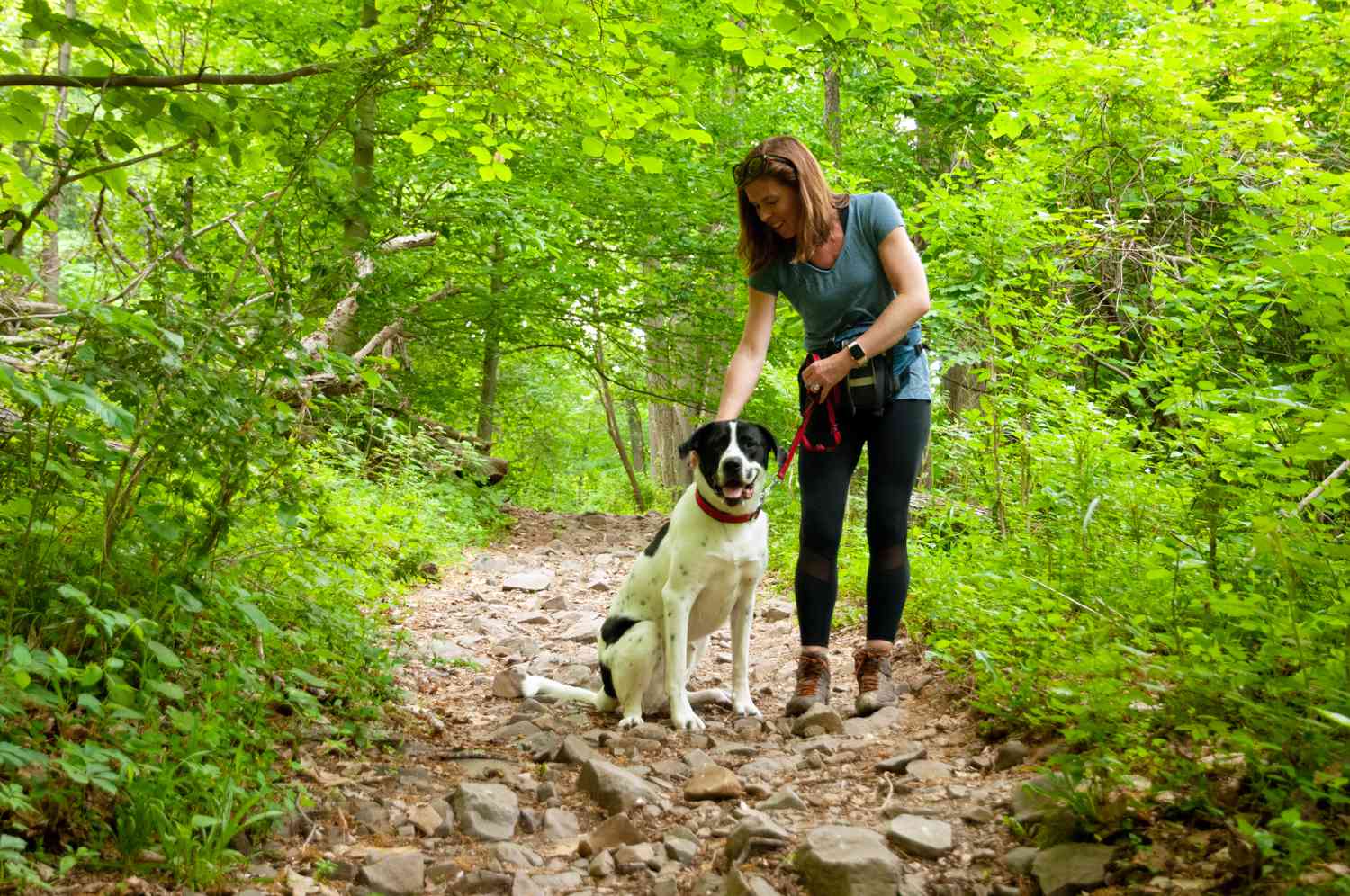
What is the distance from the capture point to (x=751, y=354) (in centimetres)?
412

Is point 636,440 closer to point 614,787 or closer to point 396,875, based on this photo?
point 614,787

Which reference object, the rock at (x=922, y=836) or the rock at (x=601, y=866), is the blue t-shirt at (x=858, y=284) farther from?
the rock at (x=601, y=866)

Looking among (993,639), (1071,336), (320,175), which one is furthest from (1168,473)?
(320,175)

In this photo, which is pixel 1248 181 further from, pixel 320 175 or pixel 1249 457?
pixel 320 175

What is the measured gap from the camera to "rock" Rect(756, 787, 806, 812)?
112 inches

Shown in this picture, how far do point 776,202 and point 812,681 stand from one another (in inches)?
82.6

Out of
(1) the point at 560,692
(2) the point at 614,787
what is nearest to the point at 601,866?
(2) the point at 614,787

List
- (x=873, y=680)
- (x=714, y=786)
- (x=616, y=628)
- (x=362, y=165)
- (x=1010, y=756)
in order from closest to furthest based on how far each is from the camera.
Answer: (x=1010, y=756) → (x=714, y=786) → (x=873, y=680) → (x=616, y=628) → (x=362, y=165)

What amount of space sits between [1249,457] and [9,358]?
4808 millimetres

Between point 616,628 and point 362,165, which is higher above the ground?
point 362,165

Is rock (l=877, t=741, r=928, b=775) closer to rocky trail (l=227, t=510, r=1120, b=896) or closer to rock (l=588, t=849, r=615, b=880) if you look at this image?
rocky trail (l=227, t=510, r=1120, b=896)

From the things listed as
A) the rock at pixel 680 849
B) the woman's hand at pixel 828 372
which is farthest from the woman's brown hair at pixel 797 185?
the rock at pixel 680 849

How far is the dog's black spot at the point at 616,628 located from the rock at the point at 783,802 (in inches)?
57.4

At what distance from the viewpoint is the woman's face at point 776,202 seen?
375cm
